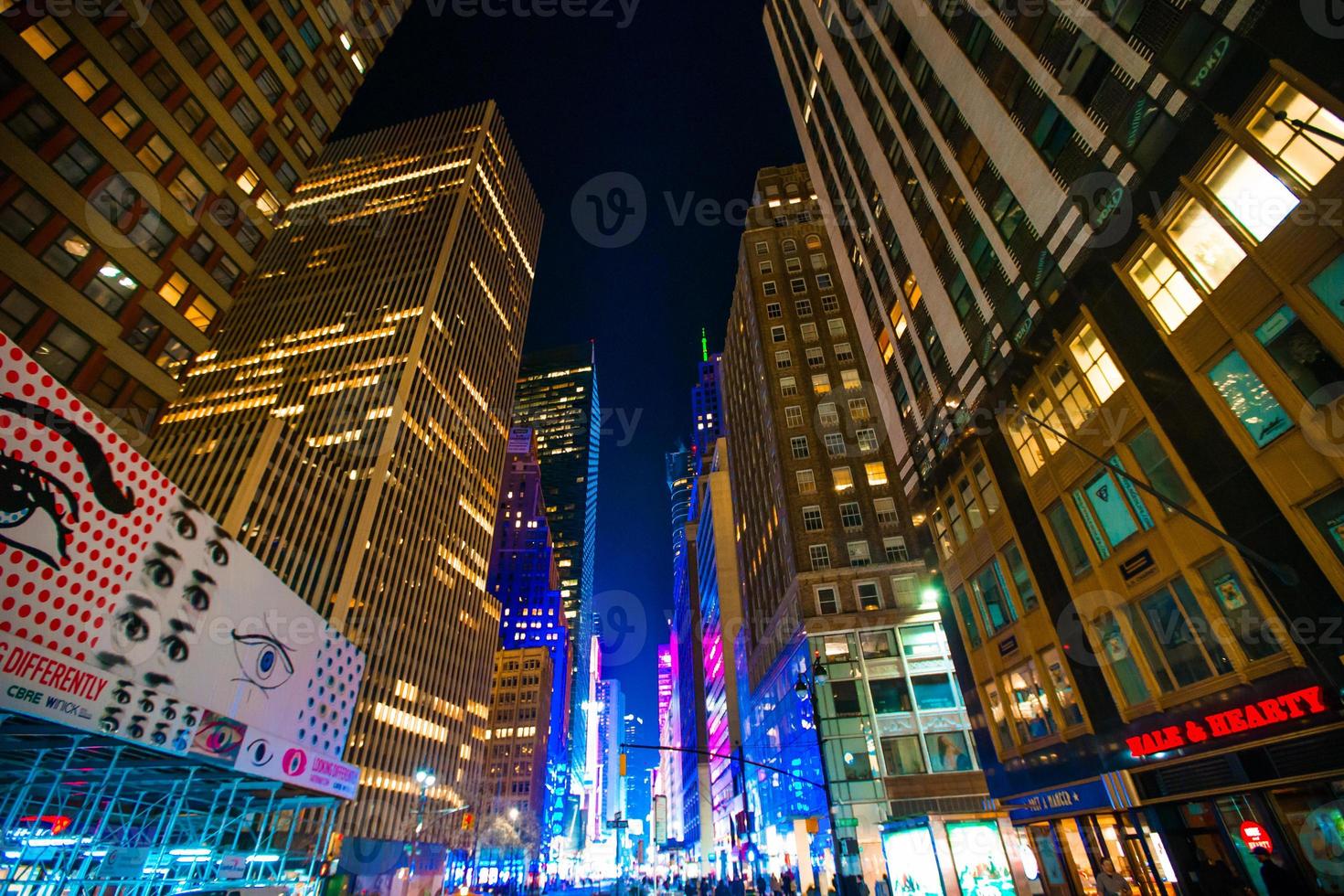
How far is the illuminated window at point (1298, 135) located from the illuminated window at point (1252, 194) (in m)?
0.39

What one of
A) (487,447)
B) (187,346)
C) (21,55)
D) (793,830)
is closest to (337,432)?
(487,447)

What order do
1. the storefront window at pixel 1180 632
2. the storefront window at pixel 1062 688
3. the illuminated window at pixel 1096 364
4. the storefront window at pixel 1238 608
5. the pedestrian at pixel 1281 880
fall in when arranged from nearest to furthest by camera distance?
the pedestrian at pixel 1281 880
the storefront window at pixel 1238 608
the storefront window at pixel 1180 632
the illuminated window at pixel 1096 364
the storefront window at pixel 1062 688

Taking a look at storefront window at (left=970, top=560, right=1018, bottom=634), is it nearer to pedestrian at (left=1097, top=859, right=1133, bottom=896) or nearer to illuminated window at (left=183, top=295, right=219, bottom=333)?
pedestrian at (left=1097, top=859, right=1133, bottom=896)

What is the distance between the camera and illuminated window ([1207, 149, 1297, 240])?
43.9 feet

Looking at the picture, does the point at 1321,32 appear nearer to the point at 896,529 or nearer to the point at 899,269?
the point at 899,269

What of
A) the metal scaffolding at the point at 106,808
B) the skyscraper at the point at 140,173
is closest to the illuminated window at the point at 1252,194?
the metal scaffolding at the point at 106,808

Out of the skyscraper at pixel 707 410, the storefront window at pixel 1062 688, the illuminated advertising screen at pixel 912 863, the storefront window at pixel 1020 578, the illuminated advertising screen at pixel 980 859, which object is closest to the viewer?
the storefront window at pixel 1062 688

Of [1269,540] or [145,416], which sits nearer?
[1269,540]

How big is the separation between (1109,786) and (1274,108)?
1868 cm

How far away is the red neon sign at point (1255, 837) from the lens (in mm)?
13649

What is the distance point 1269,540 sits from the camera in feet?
44.7

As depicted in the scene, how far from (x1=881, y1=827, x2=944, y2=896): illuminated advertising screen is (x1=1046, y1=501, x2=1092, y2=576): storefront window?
20.9m

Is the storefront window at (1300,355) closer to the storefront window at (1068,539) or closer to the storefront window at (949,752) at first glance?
the storefront window at (1068,539)

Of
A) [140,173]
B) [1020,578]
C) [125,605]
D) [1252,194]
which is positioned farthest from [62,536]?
[1020,578]
